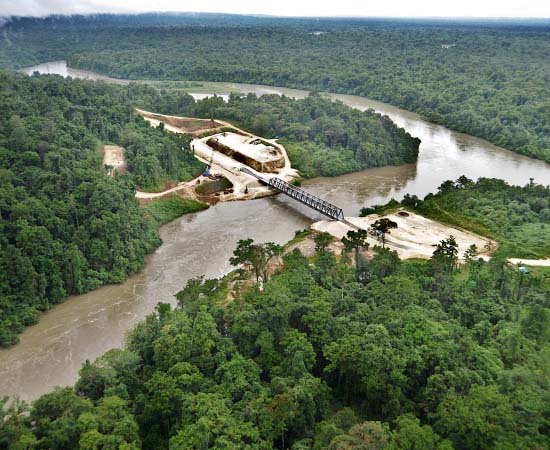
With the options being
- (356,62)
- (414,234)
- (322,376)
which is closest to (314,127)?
(414,234)

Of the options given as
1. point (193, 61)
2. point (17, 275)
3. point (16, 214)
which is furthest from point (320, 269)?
point (193, 61)

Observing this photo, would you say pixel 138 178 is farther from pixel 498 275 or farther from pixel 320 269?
pixel 498 275

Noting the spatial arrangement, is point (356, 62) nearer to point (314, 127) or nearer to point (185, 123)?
point (314, 127)

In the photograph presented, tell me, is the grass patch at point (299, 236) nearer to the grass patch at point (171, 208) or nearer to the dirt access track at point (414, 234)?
the dirt access track at point (414, 234)

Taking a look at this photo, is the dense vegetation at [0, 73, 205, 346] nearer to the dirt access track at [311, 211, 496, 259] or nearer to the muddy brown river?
the muddy brown river

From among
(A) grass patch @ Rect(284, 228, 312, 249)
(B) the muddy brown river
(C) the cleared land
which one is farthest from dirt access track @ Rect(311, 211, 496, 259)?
(C) the cleared land

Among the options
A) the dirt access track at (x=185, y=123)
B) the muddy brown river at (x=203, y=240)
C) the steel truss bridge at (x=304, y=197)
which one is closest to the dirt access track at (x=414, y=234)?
the steel truss bridge at (x=304, y=197)
